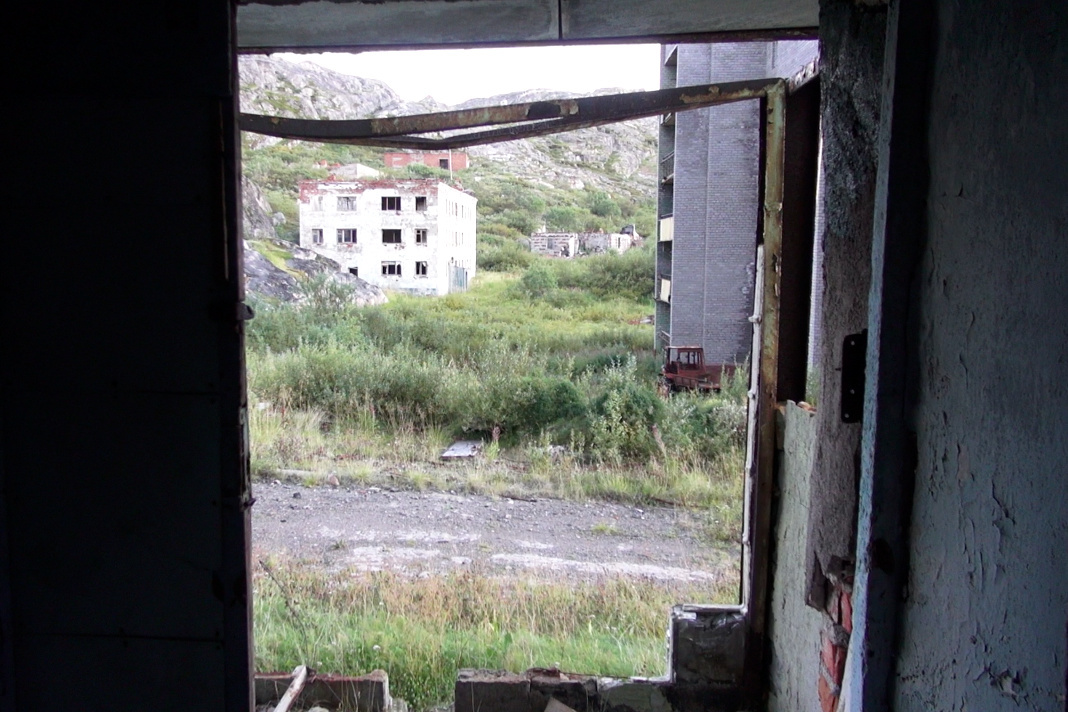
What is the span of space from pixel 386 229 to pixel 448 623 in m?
26.4

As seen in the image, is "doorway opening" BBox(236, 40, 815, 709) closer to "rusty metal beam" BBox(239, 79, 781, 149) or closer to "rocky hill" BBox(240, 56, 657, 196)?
"rusty metal beam" BBox(239, 79, 781, 149)

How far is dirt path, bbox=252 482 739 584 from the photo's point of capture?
261 inches

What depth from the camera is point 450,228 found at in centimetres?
3092

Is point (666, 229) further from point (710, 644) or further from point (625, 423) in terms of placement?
point (710, 644)

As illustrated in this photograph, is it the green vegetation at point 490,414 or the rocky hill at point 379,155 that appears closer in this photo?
the green vegetation at point 490,414

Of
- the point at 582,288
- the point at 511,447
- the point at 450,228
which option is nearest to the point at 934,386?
the point at 511,447

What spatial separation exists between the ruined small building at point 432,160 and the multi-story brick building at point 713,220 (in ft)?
123

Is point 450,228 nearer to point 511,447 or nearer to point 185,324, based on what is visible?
point 511,447

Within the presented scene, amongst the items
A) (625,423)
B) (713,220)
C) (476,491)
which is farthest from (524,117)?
(713,220)

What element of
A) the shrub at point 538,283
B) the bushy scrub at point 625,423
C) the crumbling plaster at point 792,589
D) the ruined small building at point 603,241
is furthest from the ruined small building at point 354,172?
the crumbling plaster at point 792,589

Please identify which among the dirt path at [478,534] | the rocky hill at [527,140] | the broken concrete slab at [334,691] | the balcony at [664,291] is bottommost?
the dirt path at [478,534]

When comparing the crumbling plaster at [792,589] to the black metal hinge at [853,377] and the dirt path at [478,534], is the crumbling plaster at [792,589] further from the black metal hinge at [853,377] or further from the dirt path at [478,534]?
the dirt path at [478,534]

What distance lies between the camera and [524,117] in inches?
123

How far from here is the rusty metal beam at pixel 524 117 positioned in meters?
3.12
